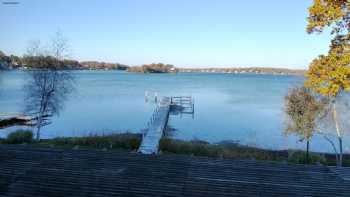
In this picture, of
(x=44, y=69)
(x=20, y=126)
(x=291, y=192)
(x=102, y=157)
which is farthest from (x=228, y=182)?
(x=20, y=126)

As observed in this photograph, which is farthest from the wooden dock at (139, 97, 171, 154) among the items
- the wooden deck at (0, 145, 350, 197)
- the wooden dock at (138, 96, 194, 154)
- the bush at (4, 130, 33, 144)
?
the wooden deck at (0, 145, 350, 197)

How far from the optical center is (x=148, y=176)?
8.06 metres

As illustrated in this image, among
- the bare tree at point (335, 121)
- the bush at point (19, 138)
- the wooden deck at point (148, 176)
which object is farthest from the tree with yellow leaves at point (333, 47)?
the bush at point (19, 138)

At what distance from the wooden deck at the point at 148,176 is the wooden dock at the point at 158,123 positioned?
228 inches

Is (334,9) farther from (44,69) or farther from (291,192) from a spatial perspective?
(44,69)

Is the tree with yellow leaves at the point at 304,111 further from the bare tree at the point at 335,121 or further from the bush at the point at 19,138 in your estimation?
the bush at the point at 19,138

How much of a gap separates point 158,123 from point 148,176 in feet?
43.3

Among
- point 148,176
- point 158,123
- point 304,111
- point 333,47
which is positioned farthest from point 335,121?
point 148,176

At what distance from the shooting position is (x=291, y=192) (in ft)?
24.5

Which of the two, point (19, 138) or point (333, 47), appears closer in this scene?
point (333, 47)

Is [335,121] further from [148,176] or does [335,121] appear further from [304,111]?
[148,176]

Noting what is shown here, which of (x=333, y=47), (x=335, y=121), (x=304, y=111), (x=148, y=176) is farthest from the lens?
(x=304, y=111)

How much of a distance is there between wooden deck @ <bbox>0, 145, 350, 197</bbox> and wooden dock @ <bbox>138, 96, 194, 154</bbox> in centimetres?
580

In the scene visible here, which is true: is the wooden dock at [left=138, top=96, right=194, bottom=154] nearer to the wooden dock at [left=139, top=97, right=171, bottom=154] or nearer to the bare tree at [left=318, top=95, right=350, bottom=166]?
the wooden dock at [left=139, top=97, right=171, bottom=154]
